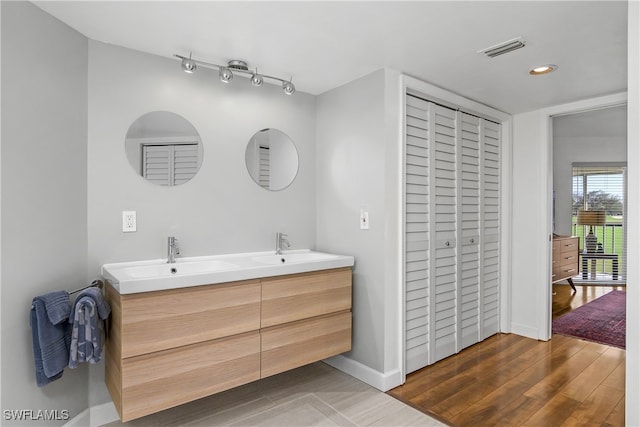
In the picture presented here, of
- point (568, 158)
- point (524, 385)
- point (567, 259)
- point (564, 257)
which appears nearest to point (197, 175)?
point (524, 385)

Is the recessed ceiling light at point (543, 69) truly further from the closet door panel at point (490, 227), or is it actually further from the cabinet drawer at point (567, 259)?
the cabinet drawer at point (567, 259)

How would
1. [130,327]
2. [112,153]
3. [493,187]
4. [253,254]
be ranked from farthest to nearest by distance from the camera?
[493,187]
[253,254]
[112,153]
[130,327]

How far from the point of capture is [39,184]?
184 cm

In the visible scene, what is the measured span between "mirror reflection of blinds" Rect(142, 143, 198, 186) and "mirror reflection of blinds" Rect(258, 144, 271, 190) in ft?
1.61

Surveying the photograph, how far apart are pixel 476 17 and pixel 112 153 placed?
217 centimetres

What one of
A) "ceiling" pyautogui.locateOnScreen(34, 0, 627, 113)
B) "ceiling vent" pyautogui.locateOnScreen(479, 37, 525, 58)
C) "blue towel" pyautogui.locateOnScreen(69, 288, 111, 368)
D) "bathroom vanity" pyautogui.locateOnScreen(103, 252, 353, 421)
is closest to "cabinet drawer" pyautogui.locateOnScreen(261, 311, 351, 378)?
"bathroom vanity" pyautogui.locateOnScreen(103, 252, 353, 421)

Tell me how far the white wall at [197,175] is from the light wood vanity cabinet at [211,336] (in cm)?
47

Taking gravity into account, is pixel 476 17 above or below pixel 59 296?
above

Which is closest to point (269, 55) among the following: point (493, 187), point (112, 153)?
point (112, 153)

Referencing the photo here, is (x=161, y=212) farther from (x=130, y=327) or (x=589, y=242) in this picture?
(x=589, y=242)

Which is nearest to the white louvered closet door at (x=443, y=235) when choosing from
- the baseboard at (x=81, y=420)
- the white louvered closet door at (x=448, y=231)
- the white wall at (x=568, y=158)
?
the white louvered closet door at (x=448, y=231)

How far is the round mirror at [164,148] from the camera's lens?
2.31 m

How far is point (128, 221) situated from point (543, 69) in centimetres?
292

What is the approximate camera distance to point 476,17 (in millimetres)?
1902
